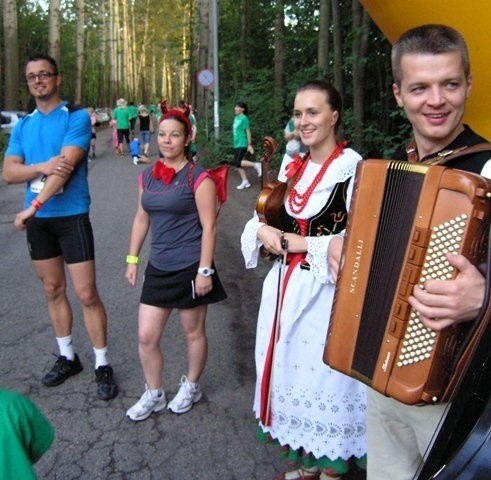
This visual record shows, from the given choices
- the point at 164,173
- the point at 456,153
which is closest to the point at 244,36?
the point at 164,173

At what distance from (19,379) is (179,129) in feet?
6.70

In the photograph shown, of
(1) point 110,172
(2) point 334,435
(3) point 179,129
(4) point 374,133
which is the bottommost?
(1) point 110,172

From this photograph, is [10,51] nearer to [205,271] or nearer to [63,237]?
[63,237]

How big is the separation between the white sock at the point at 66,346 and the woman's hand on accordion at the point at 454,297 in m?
2.79

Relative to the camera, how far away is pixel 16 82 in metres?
20.2

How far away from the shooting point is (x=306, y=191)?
96.2 inches

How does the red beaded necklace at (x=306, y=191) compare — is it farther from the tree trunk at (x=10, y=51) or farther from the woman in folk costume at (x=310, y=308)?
the tree trunk at (x=10, y=51)

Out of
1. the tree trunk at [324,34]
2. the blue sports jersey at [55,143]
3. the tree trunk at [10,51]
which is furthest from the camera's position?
the tree trunk at [10,51]

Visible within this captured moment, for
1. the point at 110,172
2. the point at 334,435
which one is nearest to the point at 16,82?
the point at 110,172

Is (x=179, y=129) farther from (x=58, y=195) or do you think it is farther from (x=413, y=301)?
(x=413, y=301)

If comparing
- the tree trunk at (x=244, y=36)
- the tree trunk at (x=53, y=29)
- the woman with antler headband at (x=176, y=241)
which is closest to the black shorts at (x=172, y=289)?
the woman with antler headband at (x=176, y=241)

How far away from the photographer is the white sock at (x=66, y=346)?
11.8 ft

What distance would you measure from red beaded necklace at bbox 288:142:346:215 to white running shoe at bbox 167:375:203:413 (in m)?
1.44

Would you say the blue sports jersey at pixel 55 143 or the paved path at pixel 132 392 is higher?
the blue sports jersey at pixel 55 143
